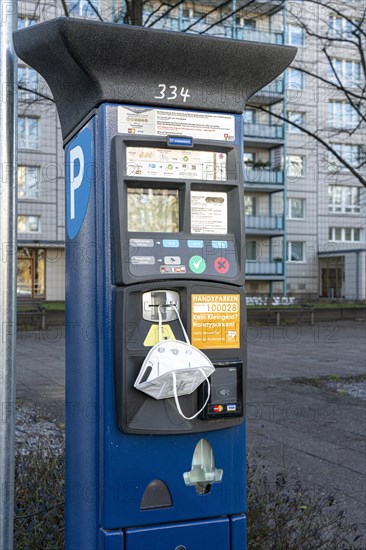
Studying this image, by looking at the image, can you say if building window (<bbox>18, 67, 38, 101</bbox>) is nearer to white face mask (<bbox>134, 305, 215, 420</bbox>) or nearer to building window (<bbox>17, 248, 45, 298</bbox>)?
white face mask (<bbox>134, 305, 215, 420</bbox>)

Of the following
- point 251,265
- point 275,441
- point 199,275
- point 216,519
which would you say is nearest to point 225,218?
point 199,275

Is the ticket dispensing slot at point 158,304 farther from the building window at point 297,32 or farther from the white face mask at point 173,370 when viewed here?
the building window at point 297,32

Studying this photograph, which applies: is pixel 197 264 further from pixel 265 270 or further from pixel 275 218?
pixel 275 218

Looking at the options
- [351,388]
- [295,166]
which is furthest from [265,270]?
[295,166]

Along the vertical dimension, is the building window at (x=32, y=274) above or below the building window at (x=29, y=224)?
below

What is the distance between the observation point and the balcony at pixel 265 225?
112 feet

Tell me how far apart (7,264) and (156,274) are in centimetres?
60

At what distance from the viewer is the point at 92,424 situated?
252 cm

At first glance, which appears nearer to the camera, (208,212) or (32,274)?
(208,212)

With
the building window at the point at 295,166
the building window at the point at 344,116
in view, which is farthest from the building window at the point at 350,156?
the building window at the point at 344,116

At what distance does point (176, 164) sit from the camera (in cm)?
252

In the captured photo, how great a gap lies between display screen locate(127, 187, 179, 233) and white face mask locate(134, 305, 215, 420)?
0.45 meters

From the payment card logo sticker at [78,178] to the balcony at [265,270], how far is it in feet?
101

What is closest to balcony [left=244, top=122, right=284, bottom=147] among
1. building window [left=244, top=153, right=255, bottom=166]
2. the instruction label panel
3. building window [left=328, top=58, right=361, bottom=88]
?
building window [left=244, top=153, right=255, bottom=166]
